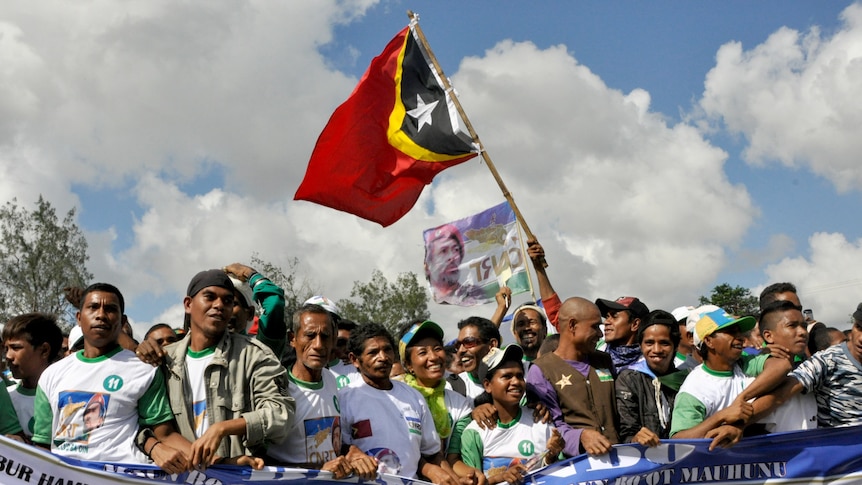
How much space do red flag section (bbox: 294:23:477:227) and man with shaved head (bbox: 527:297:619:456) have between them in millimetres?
4110

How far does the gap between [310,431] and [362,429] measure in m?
0.43

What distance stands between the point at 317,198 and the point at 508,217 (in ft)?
8.35

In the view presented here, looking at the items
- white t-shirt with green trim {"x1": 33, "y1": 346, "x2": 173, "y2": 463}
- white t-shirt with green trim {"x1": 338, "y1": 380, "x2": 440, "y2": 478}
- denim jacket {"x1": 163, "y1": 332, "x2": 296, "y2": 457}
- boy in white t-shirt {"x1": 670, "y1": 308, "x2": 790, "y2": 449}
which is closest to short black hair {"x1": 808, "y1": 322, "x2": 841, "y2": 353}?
boy in white t-shirt {"x1": 670, "y1": 308, "x2": 790, "y2": 449}

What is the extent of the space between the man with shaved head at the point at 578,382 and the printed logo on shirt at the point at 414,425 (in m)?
0.75

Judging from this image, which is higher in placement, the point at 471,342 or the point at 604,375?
the point at 471,342

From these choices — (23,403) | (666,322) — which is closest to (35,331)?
(23,403)

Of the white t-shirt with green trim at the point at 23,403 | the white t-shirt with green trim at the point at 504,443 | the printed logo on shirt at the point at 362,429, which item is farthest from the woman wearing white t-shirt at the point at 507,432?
the white t-shirt with green trim at the point at 23,403

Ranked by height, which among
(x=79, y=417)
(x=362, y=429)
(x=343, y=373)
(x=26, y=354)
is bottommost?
(x=79, y=417)

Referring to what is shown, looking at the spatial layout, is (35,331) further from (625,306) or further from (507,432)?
(625,306)

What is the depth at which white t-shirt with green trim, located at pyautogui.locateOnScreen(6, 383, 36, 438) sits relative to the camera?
539 cm

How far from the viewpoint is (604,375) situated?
5.41 meters

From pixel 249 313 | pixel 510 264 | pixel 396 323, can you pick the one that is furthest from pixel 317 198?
pixel 396 323

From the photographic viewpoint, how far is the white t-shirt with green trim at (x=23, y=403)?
5.39 metres

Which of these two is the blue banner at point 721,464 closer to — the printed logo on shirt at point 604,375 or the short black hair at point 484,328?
the printed logo on shirt at point 604,375
